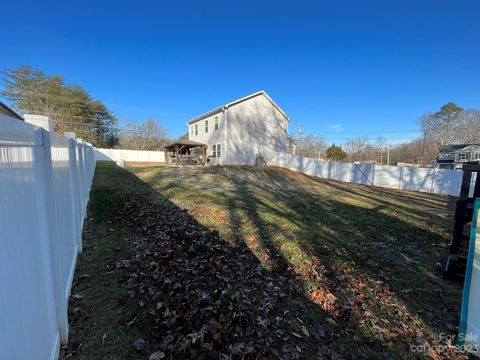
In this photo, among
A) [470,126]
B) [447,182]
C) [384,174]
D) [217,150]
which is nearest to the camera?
[447,182]

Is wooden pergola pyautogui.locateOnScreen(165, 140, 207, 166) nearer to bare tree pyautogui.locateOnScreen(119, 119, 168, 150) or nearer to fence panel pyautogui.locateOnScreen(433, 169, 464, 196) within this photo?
fence panel pyautogui.locateOnScreen(433, 169, 464, 196)

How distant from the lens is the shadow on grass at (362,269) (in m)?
2.67

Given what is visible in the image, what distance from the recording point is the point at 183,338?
2.34 m

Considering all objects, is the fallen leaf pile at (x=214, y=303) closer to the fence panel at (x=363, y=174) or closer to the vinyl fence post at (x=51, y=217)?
the vinyl fence post at (x=51, y=217)

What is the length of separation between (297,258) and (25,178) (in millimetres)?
3770

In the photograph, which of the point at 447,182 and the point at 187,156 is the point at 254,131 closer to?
the point at 187,156

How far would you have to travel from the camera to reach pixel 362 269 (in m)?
3.99

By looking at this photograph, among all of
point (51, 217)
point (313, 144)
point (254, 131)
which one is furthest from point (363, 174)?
point (313, 144)

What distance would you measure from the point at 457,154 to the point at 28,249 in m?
52.3

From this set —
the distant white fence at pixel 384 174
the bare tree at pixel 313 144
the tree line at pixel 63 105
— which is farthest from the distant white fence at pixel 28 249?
the bare tree at pixel 313 144

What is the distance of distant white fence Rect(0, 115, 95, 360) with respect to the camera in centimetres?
106

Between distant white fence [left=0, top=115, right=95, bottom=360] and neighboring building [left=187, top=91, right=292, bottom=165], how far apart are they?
847 inches

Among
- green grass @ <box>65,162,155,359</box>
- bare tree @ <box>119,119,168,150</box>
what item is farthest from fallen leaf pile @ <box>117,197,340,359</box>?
bare tree @ <box>119,119,168,150</box>

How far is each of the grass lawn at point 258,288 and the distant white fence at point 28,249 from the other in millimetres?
775
